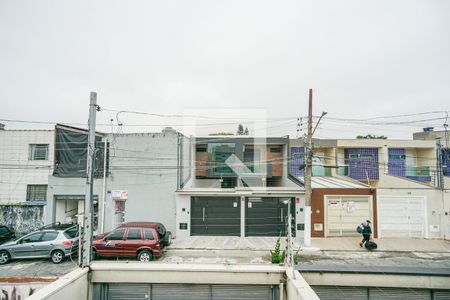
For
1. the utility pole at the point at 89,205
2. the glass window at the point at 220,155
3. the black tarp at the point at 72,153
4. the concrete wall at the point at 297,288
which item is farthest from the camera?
the glass window at the point at 220,155

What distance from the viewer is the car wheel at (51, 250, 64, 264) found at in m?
12.3

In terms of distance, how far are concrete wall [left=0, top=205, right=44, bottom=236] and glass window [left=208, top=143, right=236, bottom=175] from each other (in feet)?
43.1

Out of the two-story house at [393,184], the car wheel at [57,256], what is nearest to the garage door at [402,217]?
the two-story house at [393,184]

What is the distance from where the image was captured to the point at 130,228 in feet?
41.7

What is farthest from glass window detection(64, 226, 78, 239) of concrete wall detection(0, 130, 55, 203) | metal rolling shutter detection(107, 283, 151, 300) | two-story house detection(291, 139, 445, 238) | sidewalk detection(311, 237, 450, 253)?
two-story house detection(291, 139, 445, 238)

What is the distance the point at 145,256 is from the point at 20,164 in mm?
14477

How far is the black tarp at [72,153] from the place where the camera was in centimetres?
1828

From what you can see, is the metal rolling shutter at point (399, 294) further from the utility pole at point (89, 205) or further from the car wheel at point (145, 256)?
the car wheel at point (145, 256)

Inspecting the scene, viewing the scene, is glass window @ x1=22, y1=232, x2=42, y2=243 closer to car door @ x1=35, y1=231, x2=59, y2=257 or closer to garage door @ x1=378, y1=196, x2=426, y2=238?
car door @ x1=35, y1=231, x2=59, y2=257

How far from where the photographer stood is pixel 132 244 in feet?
40.5

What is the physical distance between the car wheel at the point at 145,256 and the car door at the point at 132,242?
11.0 inches

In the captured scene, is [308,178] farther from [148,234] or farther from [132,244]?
[132,244]

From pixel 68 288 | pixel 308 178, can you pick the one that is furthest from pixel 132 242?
pixel 308 178

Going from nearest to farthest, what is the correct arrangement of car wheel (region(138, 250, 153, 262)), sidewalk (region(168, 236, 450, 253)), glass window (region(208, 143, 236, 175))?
car wheel (region(138, 250, 153, 262)) < sidewalk (region(168, 236, 450, 253)) < glass window (region(208, 143, 236, 175))
